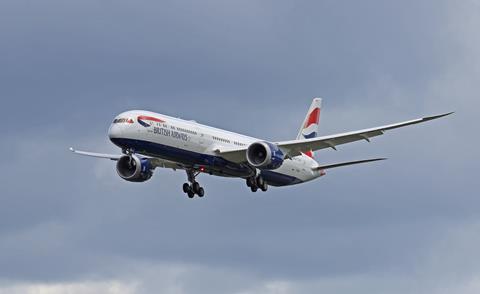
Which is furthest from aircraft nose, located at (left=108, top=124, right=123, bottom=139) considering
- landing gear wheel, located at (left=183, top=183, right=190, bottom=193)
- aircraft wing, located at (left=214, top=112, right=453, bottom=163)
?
landing gear wheel, located at (left=183, top=183, right=190, bottom=193)

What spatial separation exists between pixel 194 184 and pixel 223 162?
A: 440 centimetres

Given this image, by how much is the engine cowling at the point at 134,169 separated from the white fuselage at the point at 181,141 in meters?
3.51

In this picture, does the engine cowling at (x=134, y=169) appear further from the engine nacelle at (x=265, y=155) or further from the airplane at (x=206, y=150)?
the engine nacelle at (x=265, y=155)

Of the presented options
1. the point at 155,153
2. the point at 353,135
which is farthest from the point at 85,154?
the point at 353,135

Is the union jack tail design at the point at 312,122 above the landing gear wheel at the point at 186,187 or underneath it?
above

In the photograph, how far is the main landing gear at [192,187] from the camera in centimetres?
10869

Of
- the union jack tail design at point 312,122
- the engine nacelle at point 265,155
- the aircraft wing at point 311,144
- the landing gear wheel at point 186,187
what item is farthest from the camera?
the union jack tail design at point 312,122

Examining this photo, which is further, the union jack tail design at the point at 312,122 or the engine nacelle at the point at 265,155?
the union jack tail design at the point at 312,122

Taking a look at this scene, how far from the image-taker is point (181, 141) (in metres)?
102

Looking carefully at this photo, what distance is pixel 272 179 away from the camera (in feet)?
363

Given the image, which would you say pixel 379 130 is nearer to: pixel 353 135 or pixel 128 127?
pixel 353 135

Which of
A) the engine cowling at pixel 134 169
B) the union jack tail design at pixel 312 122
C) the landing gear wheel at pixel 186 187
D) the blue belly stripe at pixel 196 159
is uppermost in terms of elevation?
the union jack tail design at pixel 312 122

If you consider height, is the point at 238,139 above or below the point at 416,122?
above

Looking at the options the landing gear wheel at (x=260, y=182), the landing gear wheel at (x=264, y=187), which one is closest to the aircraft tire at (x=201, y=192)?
the landing gear wheel at (x=260, y=182)
